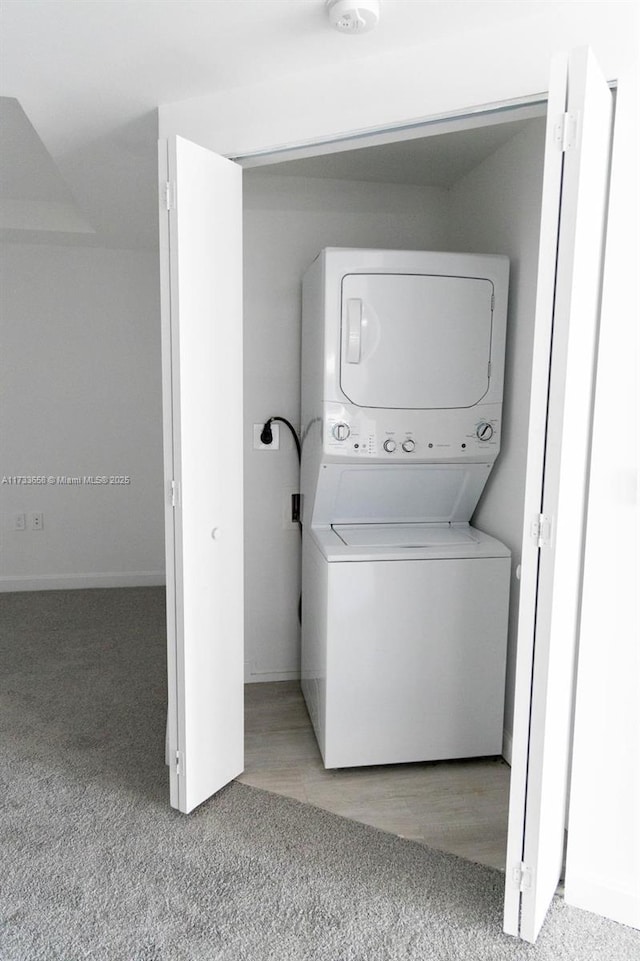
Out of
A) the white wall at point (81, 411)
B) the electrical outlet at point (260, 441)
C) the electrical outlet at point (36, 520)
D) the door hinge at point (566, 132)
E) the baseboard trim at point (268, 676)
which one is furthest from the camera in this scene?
the electrical outlet at point (36, 520)

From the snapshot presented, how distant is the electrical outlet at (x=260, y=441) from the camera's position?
126 inches

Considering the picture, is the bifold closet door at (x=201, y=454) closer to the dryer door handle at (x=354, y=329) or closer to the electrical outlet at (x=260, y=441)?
the dryer door handle at (x=354, y=329)

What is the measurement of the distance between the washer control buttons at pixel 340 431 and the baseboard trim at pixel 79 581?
266 cm

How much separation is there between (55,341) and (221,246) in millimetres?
2835

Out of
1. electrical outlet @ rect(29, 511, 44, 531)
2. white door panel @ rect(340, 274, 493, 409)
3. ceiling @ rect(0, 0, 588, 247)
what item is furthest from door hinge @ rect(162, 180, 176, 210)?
electrical outlet @ rect(29, 511, 44, 531)

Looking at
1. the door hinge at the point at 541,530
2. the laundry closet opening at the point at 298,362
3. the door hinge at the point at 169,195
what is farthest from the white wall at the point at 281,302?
the door hinge at the point at 541,530

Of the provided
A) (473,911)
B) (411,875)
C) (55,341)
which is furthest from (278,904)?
(55,341)

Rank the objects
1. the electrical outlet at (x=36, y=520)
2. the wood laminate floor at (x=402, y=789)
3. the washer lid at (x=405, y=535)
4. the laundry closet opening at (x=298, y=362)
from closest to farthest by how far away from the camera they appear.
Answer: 1. the wood laminate floor at (x=402, y=789)
2. the laundry closet opening at (x=298, y=362)
3. the washer lid at (x=405, y=535)
4. the electrical outlet at (x=36, y=520)

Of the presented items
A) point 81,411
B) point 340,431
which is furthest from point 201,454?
point 81,411

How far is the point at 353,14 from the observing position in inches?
66.3

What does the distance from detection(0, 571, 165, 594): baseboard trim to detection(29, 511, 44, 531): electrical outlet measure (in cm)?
34

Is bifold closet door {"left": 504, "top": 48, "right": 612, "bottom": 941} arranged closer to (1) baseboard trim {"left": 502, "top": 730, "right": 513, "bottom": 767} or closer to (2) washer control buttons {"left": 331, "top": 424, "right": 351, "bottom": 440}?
(1) baseboard trim {"left": 502, "top": 730, "right": 513, "bottom": 767}

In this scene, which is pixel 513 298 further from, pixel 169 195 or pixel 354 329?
pixel 169 195

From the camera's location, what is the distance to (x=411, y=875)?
1998 mm
